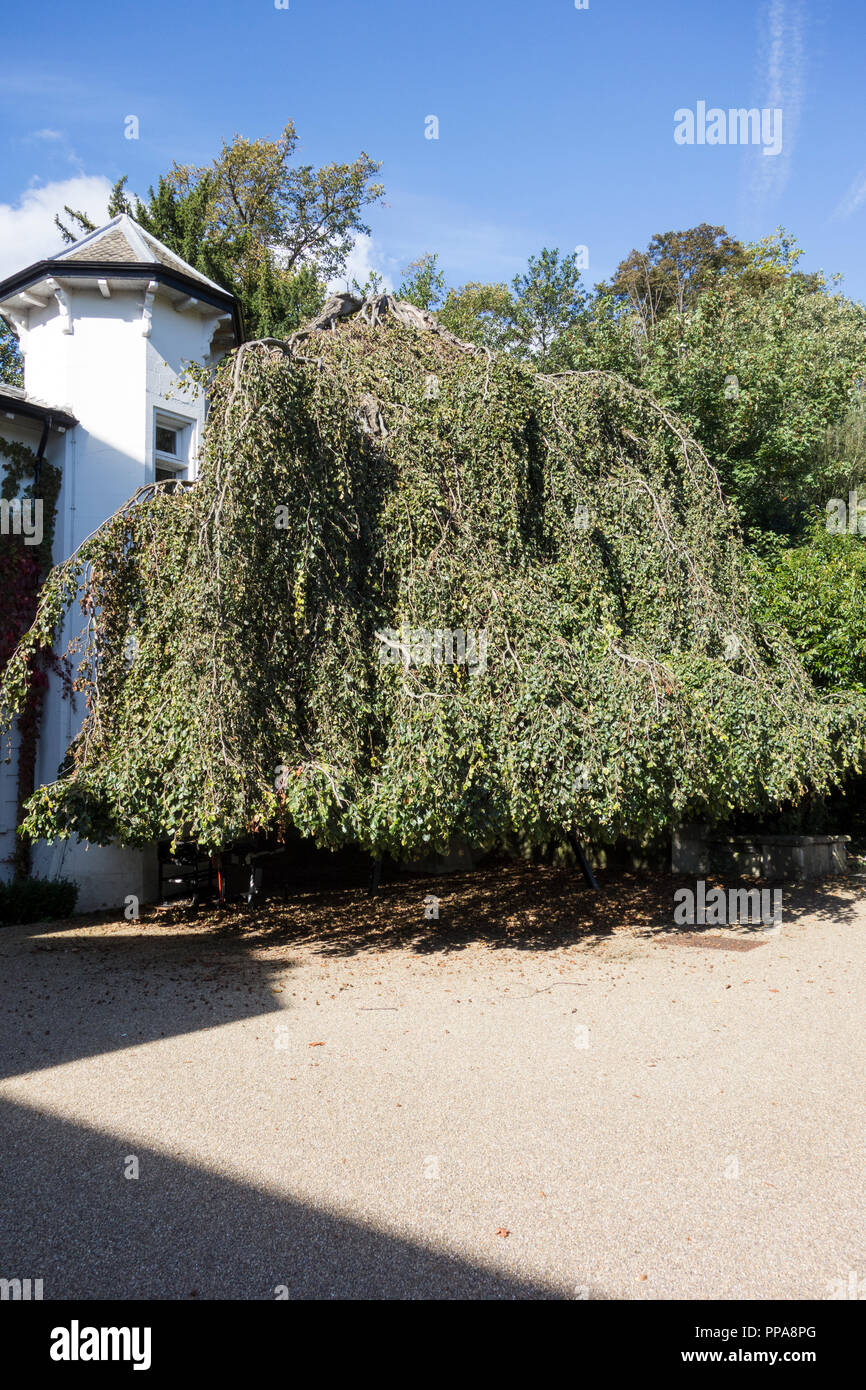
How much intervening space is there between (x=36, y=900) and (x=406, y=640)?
5.47 m

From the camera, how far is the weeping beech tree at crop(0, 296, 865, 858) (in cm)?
704

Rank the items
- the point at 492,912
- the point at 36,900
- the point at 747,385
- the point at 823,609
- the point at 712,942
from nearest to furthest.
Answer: the point at 712,942, the point at 36,900, the point at 492,912, the point at 823,609, the point at 747,385

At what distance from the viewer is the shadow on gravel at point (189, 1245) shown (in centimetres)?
307

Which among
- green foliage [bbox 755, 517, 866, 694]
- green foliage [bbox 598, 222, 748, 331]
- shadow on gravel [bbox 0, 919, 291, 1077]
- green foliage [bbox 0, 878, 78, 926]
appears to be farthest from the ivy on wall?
green foliage [bbox 598, 222, 748, 331]

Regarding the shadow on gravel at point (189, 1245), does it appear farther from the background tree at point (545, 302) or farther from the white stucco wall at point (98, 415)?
the background tree at point (545, 302)

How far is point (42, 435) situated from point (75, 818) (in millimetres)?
5270

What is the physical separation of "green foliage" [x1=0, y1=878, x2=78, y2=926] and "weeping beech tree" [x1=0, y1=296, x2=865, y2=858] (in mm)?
2100

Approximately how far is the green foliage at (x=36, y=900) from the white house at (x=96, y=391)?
23 cm

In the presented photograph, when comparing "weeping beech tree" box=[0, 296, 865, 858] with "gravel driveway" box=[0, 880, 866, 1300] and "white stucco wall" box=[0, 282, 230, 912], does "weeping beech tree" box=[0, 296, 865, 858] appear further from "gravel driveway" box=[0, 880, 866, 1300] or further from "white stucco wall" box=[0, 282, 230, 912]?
"white stucco wall" box=[0, 282, 230, 912]

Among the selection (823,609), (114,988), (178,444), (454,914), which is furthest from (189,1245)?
(178,444)

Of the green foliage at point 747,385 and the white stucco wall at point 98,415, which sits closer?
the white stucco wall at point 98,415

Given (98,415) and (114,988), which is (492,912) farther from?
(98,415)

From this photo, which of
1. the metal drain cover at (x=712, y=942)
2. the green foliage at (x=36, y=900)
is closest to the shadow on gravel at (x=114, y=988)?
the green foliage at (x=36, y=900)

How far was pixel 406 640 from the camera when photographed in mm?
7629
